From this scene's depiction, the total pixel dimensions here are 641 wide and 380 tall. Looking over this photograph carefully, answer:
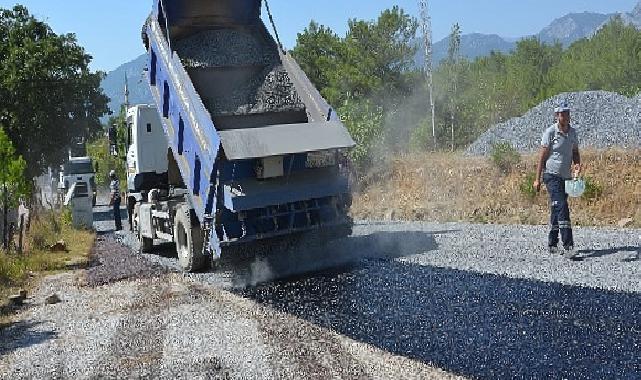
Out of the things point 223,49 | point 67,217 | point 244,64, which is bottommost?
point 67,217

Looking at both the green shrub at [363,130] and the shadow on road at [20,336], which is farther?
the green shrub at [363,130]

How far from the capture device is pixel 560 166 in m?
7.62

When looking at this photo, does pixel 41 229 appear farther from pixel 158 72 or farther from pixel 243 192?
pixel 243 192

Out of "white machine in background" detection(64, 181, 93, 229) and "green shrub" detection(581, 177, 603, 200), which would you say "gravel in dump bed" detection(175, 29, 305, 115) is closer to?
"green shrub" detection(581, 177, 603, 200)

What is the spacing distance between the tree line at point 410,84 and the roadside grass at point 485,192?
6.85 feet

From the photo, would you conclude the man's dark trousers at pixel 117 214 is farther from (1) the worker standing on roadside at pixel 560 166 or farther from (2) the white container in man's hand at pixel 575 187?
(2) the white container in man's hand at pixel 575 187

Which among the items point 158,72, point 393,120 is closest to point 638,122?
point 393,120

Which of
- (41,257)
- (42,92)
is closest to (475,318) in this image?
(41,257)

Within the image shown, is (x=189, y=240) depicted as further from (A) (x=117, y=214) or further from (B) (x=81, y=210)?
(B) (x=81, y=210)

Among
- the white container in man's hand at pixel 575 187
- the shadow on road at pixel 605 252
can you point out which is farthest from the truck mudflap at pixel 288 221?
the shadow on road at pixel 605 252

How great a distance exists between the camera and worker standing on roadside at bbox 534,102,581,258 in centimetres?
759

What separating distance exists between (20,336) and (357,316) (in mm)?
3369

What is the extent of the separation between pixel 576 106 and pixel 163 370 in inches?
694

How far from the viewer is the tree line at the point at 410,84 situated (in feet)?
78.1
